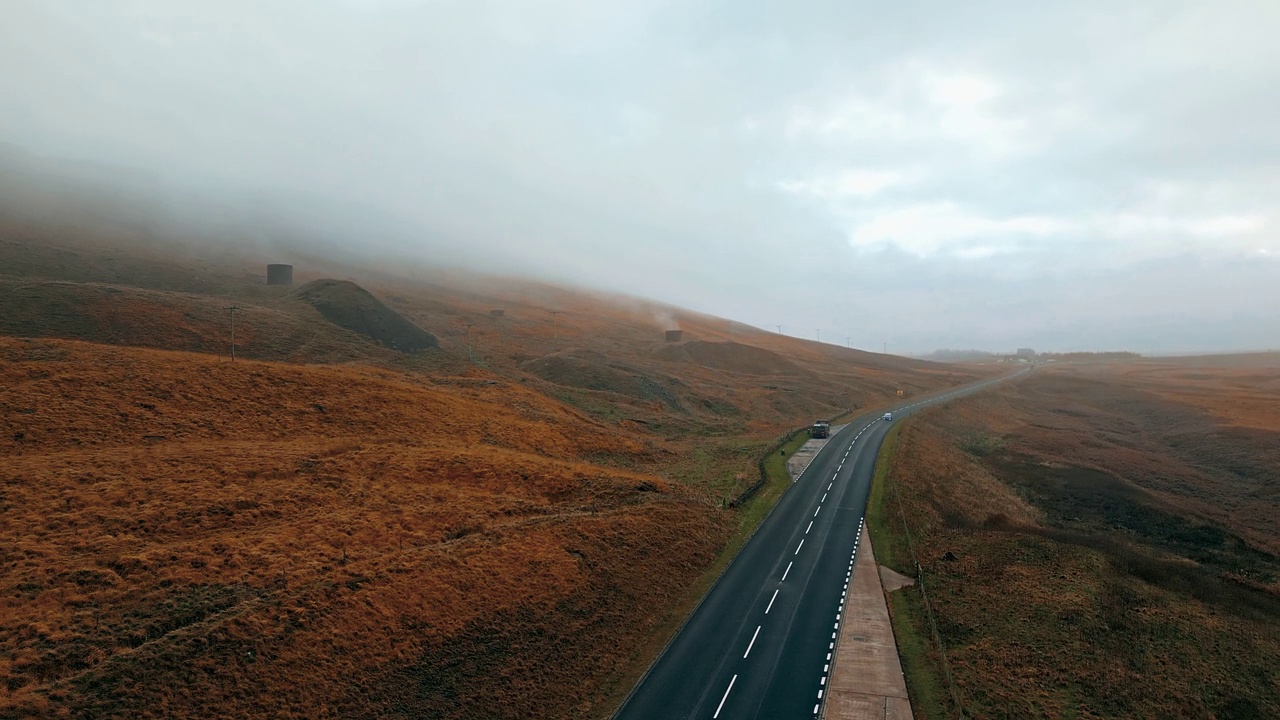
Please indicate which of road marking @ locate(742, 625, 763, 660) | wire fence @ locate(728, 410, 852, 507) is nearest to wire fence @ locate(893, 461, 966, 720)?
road marking @ locate(742, 625, 763, 660)

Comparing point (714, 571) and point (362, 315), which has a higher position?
point (362, 315)

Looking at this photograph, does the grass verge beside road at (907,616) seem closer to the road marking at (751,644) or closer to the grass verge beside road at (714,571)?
the road marking at (751,644)

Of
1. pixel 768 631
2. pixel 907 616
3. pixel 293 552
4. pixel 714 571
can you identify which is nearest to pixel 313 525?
pixel 293 552

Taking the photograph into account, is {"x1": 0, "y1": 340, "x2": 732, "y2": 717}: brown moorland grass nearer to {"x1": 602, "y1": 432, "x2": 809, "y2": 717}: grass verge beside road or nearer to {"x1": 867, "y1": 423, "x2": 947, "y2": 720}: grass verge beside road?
{"x1": 602, "y1": 432, "x2": 809, "y2": 717}: grass verge beside road

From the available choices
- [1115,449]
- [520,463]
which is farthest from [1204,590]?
[1115,449]

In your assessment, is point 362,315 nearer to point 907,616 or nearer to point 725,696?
point 725,696

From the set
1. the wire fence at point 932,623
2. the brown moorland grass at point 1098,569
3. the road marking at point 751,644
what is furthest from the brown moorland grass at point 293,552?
the brown moorland grass at point 1098,569

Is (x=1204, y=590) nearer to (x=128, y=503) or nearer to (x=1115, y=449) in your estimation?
(x=128, y=503)
